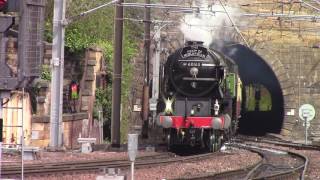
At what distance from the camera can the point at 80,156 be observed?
63.2ft

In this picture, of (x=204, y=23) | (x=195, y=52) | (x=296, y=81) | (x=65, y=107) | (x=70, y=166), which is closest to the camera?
(x=70, y=166)

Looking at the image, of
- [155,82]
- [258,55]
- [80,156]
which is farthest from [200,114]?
[258,55]

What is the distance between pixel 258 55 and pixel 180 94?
20.0m

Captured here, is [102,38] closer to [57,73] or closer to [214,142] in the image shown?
[57,73]

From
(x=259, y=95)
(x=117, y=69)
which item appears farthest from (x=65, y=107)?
(x=259, y=95)

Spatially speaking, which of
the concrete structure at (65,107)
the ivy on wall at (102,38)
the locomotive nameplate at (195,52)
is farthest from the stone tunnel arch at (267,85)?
the locomotive nameplate at (195,52)

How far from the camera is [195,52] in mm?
22219

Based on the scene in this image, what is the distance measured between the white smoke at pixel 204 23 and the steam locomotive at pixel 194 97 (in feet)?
10.8

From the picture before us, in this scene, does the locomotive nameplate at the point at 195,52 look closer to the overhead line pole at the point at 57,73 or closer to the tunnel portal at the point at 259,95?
the overhead line pole at the point at 57,73

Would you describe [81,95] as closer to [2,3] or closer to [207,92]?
[207,92]

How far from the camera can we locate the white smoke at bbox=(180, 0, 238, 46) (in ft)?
87.8

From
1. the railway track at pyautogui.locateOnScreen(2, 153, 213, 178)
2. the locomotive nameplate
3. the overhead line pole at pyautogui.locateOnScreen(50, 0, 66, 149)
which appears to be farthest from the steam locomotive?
the overhead line pole at pyautogui.locateOnScreen(50, 0, 66, 149)

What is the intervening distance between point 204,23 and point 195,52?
9.17 meters

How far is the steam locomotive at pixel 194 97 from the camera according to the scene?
2152 centimetres
